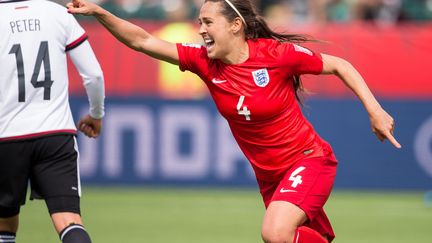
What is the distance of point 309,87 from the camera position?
13180mm

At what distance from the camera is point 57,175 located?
6.52 metres

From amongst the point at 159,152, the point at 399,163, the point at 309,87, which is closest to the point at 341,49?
the point at 309,87

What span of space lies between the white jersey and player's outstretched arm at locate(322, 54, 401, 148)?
1834 millimetres

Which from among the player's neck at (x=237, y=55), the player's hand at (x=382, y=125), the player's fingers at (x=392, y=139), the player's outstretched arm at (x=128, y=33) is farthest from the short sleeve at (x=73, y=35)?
the player's fingers at (x=392, y=139)

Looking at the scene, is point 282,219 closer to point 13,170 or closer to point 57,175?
point 57,175

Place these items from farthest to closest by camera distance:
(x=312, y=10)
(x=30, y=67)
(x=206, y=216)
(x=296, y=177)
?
(x=312, y=10), (x=206, y=216), (x=296, y=177), (x=30, y=67)

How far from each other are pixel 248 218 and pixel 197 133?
226 cm

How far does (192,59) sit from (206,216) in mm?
4681

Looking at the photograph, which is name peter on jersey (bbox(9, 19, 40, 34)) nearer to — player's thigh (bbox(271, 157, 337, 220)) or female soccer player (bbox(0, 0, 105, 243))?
female soccer player (bbox(0, 0, 105, 243))

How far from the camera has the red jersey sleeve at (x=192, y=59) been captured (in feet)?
22.8

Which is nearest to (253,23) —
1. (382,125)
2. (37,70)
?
(382,125)

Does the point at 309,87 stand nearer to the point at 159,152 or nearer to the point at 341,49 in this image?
the point at 341,49

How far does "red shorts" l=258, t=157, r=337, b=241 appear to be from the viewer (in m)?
6.68

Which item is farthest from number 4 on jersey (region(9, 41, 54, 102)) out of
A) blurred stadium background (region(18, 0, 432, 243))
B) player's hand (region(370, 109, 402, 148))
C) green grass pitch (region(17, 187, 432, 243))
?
blurred stadium background (region(18, 0, 432, 243))
